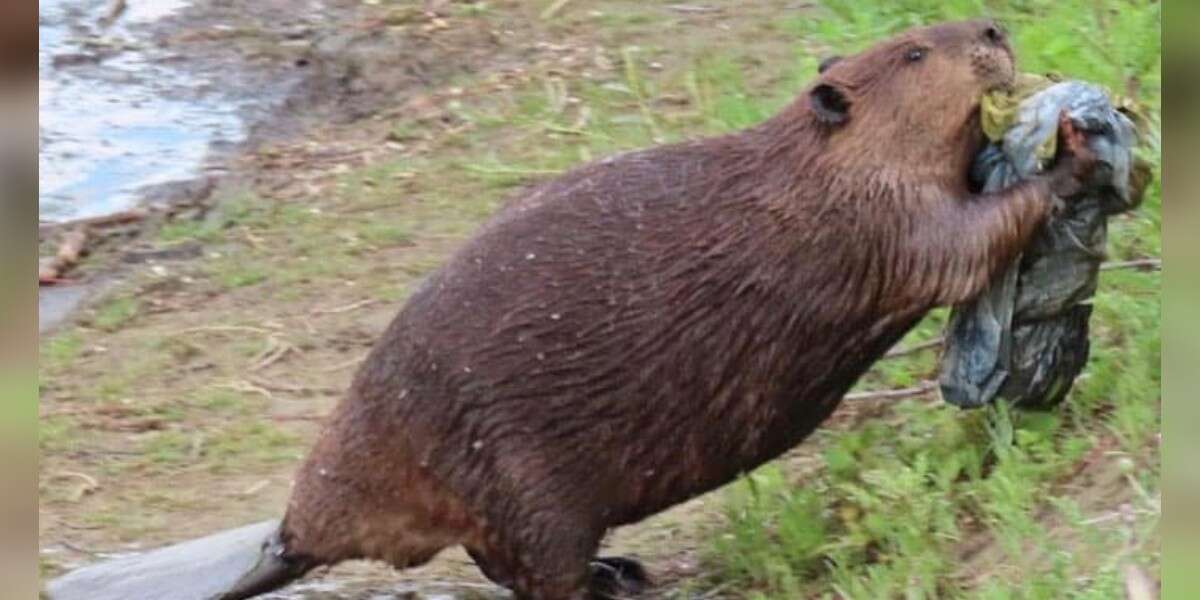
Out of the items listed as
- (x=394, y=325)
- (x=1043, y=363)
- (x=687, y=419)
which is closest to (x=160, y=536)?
(x=394, y=325)

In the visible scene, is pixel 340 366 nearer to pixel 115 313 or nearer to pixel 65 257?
pixel 115 313

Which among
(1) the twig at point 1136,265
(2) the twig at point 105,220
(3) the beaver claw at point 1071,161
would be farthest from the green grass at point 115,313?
(3) the beaver claw at point 1071,161

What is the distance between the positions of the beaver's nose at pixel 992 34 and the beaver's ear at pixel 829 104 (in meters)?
0.26

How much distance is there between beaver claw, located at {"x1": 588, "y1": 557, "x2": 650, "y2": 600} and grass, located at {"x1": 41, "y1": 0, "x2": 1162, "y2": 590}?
11 centimetres

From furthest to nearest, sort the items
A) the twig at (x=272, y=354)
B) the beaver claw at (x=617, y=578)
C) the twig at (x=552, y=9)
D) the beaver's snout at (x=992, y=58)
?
the twig at (x=552, y=9), the twig at (x=272, y=354), the beaver claw at (x=617, y=578), the beaver's snout at (x=992, y=58)

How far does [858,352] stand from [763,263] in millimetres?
227

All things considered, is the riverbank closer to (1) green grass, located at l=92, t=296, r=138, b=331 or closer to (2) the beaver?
(1) green grass, located at l=92, t=296, r=138, b=331

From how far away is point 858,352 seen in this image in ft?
11.3

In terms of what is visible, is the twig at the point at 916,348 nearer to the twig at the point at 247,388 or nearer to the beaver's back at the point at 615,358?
the beaver's back at the point at 615,358

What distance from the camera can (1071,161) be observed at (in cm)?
337

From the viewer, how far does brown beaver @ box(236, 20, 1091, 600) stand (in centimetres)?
338

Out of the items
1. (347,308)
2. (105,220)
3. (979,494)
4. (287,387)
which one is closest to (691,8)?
(347,308)

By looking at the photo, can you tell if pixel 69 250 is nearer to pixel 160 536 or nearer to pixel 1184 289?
pixel 160 536

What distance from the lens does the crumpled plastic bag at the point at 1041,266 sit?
3377mm
